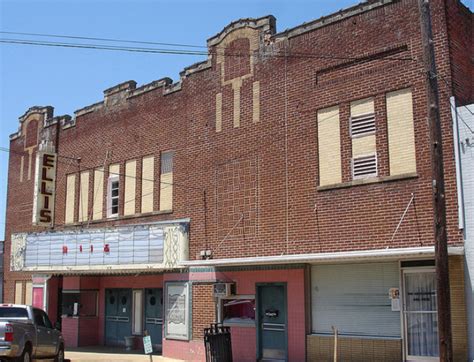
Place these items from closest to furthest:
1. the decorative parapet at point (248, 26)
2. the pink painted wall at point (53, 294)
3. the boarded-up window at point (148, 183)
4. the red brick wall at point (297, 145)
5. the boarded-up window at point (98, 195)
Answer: the red brick wall at point (297, 145)
the decorative parapet at point (248, 26)
the boarded-up window at point (148, 183)
the boarded-up window at point (98, 195)
the pink painted wall at point (53, 294)

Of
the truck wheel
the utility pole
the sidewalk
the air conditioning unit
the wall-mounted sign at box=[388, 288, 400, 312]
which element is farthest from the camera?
the sidewalk

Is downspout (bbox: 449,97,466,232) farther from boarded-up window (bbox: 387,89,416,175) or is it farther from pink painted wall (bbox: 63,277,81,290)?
pink painted wall (bbox: 63,277,81,290)

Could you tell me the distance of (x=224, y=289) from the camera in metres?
18.9

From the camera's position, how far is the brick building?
1539 centimetres

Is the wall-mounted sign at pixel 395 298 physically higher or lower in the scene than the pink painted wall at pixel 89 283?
lower

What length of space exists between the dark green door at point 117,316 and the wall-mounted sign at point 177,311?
344cm

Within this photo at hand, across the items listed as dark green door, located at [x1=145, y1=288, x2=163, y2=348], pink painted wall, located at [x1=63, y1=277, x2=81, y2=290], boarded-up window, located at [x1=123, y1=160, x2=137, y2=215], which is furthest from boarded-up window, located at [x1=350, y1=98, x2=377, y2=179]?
pink painted wall, located at [x1=63, y1=277, x2=81, y2=290]

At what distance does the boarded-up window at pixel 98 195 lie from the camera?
2434 centimetres

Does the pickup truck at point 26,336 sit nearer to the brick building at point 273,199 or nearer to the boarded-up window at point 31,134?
the brick building at point 273,199

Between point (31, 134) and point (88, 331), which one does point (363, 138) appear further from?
point (31, 134)

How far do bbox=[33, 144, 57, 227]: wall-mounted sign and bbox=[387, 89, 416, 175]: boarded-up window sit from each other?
1438 centimetres

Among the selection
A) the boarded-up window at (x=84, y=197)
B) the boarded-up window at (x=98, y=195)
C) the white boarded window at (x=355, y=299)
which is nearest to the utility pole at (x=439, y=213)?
the white boarded window at (x=355, y=299)

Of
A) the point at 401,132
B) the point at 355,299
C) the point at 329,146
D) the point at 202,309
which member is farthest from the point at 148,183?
the point at 401,132

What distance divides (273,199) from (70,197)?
10907 millimetres
